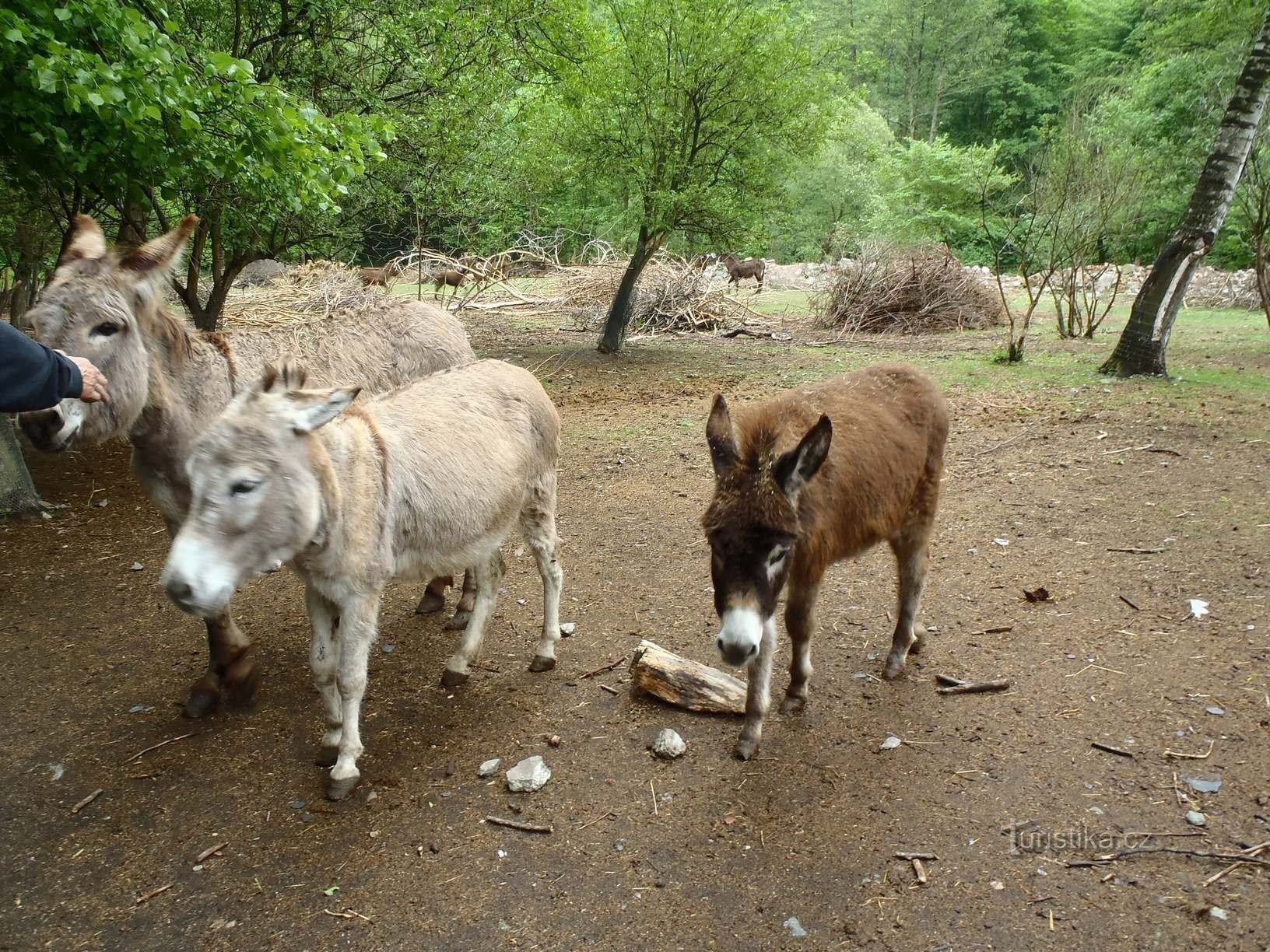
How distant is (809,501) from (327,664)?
2.30m

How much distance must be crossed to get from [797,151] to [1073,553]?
32.1ft

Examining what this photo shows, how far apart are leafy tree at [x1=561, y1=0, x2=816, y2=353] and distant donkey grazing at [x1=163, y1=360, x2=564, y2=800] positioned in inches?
357

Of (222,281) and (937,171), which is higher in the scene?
(937,171)

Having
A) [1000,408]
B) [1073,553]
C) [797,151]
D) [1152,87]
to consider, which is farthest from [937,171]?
[1073,553]

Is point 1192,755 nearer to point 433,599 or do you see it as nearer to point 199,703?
point 433,599

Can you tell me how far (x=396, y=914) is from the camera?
2.64 metres

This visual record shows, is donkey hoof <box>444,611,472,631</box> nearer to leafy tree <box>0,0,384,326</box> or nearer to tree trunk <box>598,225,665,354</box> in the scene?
leafy tree <box>0,0,384,326</box>

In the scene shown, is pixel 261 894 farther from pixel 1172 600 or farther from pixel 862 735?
pixel 1172 600

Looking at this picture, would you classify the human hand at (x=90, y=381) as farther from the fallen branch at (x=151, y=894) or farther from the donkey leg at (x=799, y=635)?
the donkey leg at (x=799, y=635)

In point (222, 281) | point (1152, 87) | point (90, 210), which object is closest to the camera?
point (90, 210)

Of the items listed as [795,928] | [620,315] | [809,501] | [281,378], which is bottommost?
[795,928]

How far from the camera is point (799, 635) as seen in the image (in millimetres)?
3639

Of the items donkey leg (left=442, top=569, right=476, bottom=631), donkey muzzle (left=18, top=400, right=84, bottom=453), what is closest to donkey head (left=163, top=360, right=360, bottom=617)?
donkey muzzle (left=18, top=400, right=84, bottom=453)

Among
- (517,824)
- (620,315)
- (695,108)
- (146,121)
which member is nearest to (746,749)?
(517,824)
